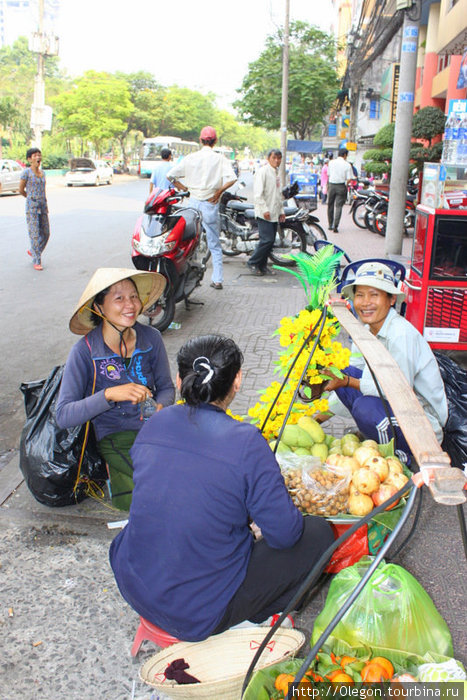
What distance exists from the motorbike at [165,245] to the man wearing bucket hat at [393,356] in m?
2.88

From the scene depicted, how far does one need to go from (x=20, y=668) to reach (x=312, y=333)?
1.76 meters

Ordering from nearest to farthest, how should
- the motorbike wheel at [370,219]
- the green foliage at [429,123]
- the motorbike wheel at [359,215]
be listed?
1. the green foliage at [429,123]
2. the motorbike wheel at [370,219]
3. the motorbike wheel at [359,215]

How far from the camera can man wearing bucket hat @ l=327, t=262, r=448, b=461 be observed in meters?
3.16

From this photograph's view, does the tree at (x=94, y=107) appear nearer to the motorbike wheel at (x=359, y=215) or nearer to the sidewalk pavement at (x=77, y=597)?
the motorbike wheel at (x=359, y=215)

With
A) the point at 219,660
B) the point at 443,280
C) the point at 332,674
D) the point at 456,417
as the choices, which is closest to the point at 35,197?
the point at 443,280

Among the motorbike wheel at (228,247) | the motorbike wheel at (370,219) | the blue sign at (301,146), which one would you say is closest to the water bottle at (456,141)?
the motorbike wheel at (228,247)

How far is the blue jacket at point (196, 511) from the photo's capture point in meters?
1.84

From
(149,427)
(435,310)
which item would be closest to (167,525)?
(149,427)

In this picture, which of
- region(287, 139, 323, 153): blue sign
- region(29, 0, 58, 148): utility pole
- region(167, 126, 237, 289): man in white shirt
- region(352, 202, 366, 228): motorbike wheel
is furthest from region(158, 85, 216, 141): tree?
region(167, 126, 237, 289): man in white shirt

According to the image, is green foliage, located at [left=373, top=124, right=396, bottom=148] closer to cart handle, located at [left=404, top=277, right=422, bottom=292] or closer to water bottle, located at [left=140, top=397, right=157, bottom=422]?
cart handle, located at [left=404, top=277, right=422, bottom=292]

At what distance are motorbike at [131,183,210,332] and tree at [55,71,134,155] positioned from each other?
3999 cm

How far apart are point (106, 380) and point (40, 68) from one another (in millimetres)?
27583

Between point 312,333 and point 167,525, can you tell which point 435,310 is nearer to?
point 312,333

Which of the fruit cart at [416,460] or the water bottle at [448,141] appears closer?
the fruit cart at [416,460]
